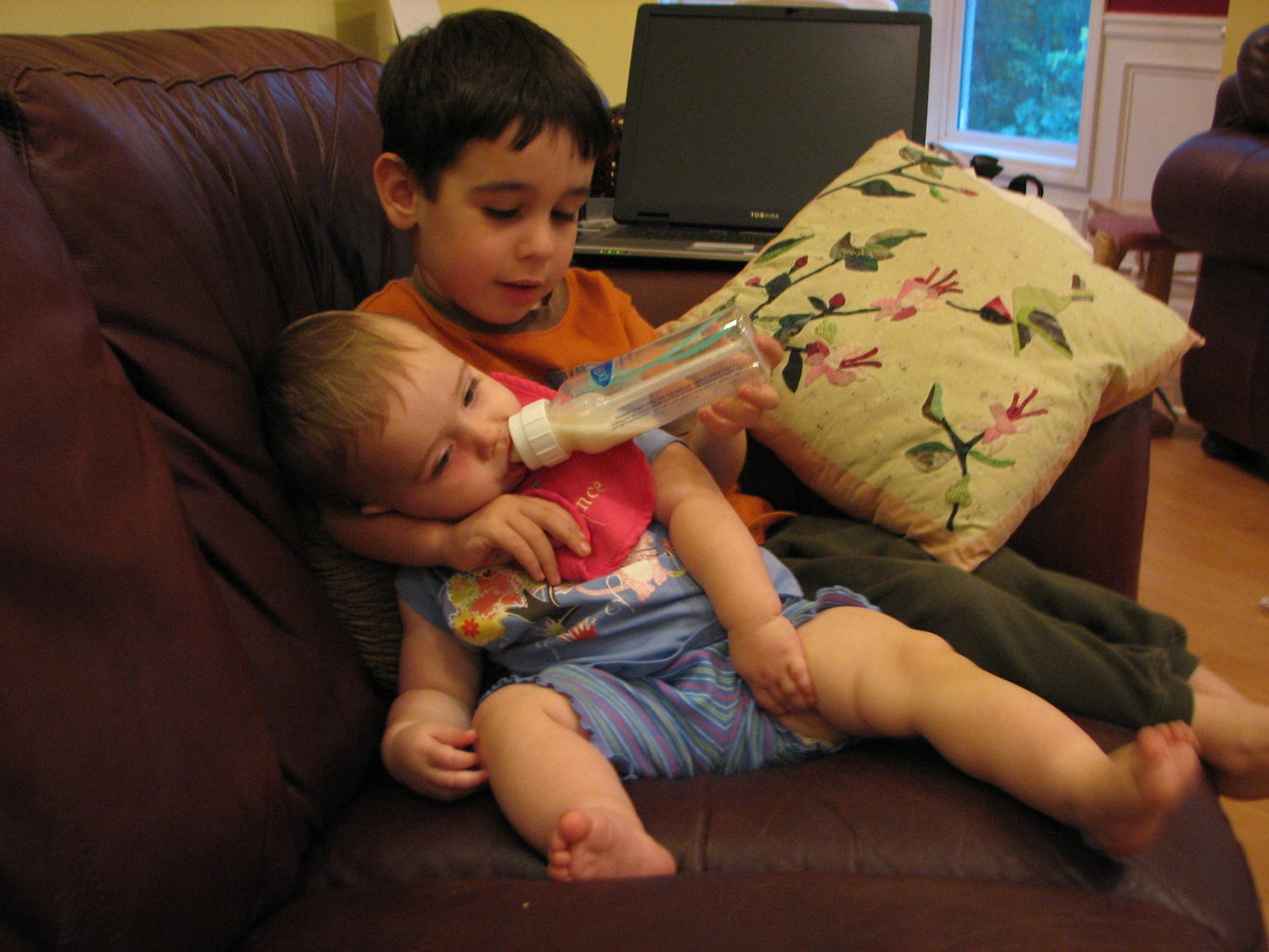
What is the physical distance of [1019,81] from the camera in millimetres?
4512

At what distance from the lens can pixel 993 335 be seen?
121 cm

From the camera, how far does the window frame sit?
155 inches

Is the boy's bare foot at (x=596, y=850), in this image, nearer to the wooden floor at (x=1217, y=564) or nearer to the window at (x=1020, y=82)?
the wooden floor at (x=1217, y=564)

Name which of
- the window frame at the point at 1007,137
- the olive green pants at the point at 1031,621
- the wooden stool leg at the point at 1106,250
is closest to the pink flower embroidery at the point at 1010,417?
the olive green pants at the point at 1031,621

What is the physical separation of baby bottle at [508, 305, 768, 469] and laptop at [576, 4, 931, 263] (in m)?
0.75

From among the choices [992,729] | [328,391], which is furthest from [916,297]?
[328,391]

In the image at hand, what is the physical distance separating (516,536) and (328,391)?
21cm

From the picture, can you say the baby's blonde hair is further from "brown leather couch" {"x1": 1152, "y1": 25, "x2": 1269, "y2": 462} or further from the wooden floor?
"brown leather couch" {"x1": 1152, "y1": 25, "x2": 1269, "y2": 462}

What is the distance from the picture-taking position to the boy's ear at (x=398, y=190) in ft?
3.61

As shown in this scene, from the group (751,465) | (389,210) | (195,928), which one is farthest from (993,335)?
(195,928)

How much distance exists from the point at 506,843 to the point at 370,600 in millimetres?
298

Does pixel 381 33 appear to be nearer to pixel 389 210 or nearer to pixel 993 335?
pixel 389 210

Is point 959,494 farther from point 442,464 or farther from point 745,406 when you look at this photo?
point 442,464

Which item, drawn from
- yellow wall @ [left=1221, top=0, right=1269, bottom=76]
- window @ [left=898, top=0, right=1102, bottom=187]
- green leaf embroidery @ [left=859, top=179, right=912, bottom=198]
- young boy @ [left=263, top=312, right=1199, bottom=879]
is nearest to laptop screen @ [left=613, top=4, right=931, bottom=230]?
green leaf embroidery @ [left=859, top=179, right=912, bottom=198]
